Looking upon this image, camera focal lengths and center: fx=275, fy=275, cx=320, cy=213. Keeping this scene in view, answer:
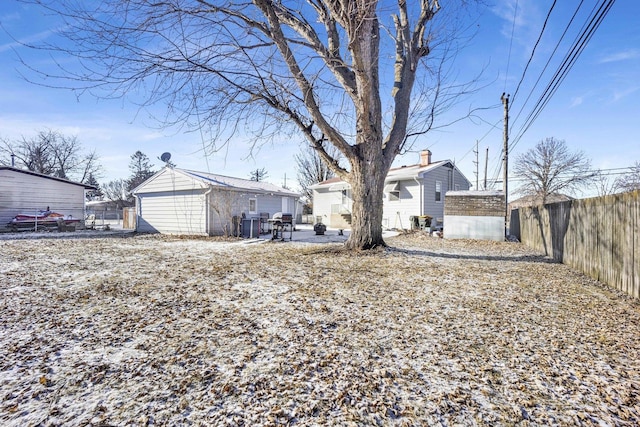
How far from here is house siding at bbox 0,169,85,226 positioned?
582 inches

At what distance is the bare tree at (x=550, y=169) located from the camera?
77.2 feet

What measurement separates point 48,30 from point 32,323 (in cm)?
358

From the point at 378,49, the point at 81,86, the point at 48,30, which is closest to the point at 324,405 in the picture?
the point at 81,86

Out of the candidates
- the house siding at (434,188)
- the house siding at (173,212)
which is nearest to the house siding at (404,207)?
the house siding at (434,188)

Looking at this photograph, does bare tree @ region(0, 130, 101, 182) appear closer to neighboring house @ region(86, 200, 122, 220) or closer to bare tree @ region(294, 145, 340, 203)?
neighboring house @ region(86, 200, 122, 220)

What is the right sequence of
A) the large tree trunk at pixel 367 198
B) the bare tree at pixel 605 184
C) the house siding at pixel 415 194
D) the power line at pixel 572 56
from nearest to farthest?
the power line at pixel 572 56, the large tree trunk at pixel 367 198, the house siding at pixel 415 194, the bare tree at pixel 605 184

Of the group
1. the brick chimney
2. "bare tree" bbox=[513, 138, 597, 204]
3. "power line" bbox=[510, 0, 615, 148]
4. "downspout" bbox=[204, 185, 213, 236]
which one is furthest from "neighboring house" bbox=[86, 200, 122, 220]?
"bare tree" bbox=[513, 138, 597, 204]

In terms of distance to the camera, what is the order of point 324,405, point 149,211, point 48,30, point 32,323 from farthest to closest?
point 149,211
point 48,30
point 32,323
point 324,405

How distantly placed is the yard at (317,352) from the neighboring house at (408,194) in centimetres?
1240

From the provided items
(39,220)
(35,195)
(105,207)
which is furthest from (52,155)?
(39,220)

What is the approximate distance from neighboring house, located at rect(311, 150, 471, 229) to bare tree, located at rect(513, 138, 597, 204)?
864 cm

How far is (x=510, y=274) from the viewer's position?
5367 millimetres

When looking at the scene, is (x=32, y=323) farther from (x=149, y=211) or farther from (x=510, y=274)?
(x=149, y=211)

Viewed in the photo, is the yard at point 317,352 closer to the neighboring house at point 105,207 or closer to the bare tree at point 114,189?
the neighboring house at point 105,207
